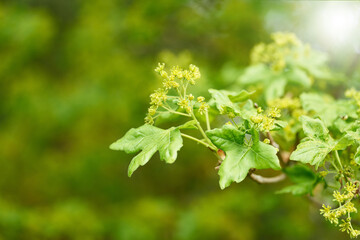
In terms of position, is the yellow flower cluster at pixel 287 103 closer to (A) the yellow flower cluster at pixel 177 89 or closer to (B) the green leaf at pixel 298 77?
(B) the green leaf at pixel 298 77

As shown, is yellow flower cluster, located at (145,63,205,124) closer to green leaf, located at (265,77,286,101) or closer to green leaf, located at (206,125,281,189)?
green leaf, located at (206,125,281,189)

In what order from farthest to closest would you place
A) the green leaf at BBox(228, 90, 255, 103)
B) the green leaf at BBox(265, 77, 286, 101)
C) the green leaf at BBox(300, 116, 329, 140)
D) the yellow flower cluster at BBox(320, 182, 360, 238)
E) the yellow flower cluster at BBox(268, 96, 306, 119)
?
the green leaf at BBox(265, 77, 286, 101) → the yellow flower cluster at BBox(268, 96, 306, 119) → the green leaf at BBox(228, 90, 255, 103) → the green leaf at BBox(300, 116, 329, 140) → the yellow flower cluster at BBox(320, 182, 360, 238)

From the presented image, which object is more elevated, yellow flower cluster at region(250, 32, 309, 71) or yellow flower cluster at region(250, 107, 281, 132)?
yellow flower cluster at region(250, 32, 309, 71)

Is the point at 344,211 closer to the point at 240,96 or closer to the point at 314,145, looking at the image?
the point at 314,145

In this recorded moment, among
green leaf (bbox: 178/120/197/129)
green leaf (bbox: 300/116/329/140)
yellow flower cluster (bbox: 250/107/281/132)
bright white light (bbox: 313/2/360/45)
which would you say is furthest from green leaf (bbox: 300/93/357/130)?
bright white light (bbox: 313/2/360/45)

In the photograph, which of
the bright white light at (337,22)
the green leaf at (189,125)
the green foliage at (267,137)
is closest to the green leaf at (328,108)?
the green foliage at (267,137)

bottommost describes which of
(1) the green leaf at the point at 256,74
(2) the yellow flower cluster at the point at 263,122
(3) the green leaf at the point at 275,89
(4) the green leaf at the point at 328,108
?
(2) the yellow flower cluster at the point at 263,122

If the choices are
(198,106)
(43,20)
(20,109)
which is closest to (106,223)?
(20,109)
